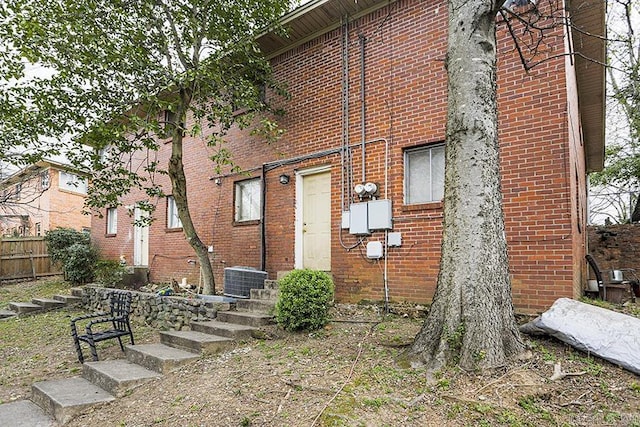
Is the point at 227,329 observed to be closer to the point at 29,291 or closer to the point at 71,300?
the point at 71,300

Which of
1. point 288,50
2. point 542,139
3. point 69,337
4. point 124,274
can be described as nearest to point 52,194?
point 124,274

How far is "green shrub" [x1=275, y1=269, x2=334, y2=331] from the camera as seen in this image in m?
5.49

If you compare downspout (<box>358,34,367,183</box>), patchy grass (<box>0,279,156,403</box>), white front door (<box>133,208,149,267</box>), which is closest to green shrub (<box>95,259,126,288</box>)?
patchy grass (<box>0,279,156,403</box>)

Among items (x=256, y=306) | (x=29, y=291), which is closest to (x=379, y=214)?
(x=256, y=306)

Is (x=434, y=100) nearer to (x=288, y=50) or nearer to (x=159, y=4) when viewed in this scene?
(x=288, y=50)

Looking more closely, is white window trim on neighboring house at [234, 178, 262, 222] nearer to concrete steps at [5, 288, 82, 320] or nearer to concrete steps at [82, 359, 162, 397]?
concrete steps at [82, 359, 162, 397]

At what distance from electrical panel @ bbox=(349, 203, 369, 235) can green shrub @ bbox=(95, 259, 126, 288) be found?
7224mm

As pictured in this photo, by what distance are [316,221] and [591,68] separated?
697 centimetres

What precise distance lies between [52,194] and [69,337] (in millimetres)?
17004

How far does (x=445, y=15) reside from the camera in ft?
22.2

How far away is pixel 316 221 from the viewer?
8.33 meters

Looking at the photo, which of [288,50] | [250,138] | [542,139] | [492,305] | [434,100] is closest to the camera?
[492,305]

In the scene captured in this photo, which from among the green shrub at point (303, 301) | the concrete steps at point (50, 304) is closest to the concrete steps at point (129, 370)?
the green shrub at point (303, 301)

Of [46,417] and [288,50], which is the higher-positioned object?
[288,50]
